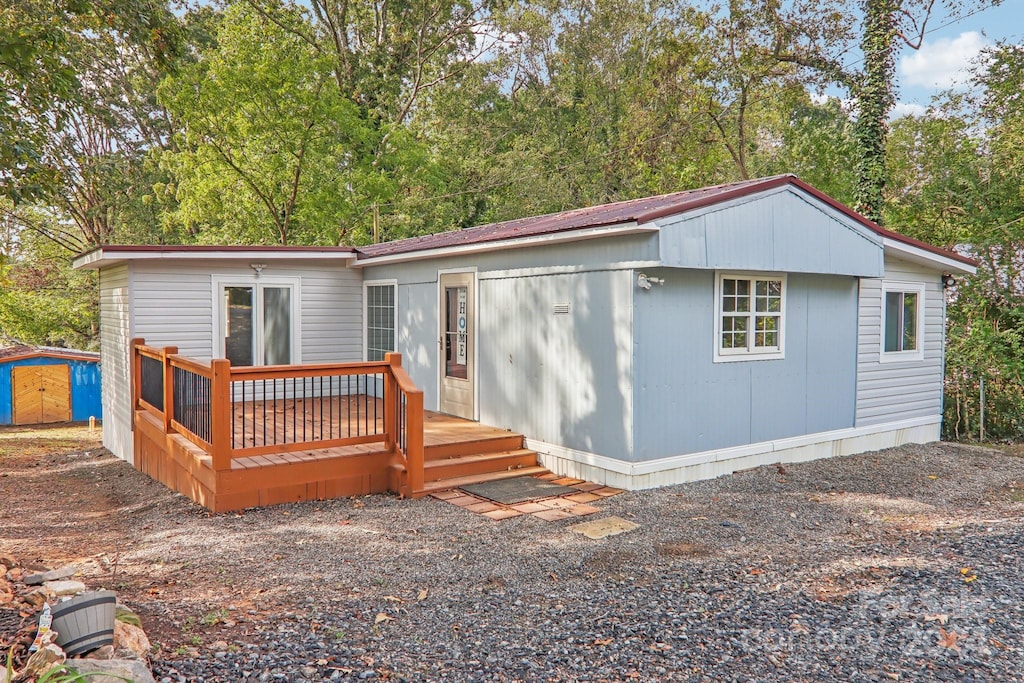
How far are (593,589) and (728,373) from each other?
378cm

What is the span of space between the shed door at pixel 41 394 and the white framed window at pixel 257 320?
9.49m

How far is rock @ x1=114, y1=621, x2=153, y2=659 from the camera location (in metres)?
3.08

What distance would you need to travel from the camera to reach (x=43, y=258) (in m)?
21.6

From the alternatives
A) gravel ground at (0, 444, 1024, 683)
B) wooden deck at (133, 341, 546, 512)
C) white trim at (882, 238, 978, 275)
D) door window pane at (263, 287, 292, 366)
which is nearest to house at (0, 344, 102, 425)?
door window pane at (263, 287, 292, 366)

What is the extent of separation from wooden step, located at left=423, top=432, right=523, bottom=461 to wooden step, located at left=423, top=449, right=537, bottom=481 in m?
0.05

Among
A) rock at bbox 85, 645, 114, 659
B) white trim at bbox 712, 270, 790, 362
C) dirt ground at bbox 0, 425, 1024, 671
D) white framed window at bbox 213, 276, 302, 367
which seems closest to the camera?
rock at bbox 85, 645, 114, 659

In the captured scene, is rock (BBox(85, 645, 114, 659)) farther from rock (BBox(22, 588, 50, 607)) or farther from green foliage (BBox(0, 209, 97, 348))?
green foliage (BBox(0, 209, 97, 348))

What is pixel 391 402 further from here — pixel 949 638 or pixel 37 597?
pixel 949 638

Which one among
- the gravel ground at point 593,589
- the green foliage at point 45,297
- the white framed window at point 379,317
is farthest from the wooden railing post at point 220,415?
the green foliage at point 45,297

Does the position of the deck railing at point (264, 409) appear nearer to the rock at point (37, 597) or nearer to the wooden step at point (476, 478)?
the wooden step at point (476, 478)

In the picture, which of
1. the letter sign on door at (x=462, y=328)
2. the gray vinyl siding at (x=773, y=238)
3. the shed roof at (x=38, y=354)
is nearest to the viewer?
the gray vinyl siding at (x=773, y=238)

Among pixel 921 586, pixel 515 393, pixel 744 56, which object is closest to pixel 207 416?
pixel 515 393

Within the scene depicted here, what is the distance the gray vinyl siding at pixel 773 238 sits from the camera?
664cm

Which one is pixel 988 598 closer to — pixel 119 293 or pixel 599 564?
pixel 599 564
